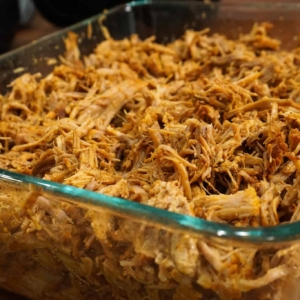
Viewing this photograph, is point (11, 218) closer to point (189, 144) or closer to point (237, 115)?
point (189, 144)

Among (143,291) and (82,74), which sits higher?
(82,74)

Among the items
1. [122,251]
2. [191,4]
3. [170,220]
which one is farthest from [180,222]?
[191,4]

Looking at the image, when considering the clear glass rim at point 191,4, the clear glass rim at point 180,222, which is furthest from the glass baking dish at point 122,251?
the clear glass rim at point 191,4

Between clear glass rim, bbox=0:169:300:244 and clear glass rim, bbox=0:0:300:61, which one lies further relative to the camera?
clear glass rim, bbox=0:0:300:61

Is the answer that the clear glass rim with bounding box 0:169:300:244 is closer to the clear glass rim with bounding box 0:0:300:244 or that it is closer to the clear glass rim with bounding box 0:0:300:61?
the clear glass rim with bounding box 0:0:300:244

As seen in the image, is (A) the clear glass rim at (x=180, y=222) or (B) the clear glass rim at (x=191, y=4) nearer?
(A) the clear glass rim at (x=180, y=222)

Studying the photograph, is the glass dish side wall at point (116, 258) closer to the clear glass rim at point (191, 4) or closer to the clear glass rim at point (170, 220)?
the clear glass rim at point (170, 220)

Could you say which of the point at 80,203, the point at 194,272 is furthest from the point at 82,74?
the point at 194,272

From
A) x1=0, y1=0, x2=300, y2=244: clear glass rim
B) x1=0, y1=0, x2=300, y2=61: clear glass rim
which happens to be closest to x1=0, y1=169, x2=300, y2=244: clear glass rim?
x1=0, y1=0, x2=300, y2=244: clear glass rim
